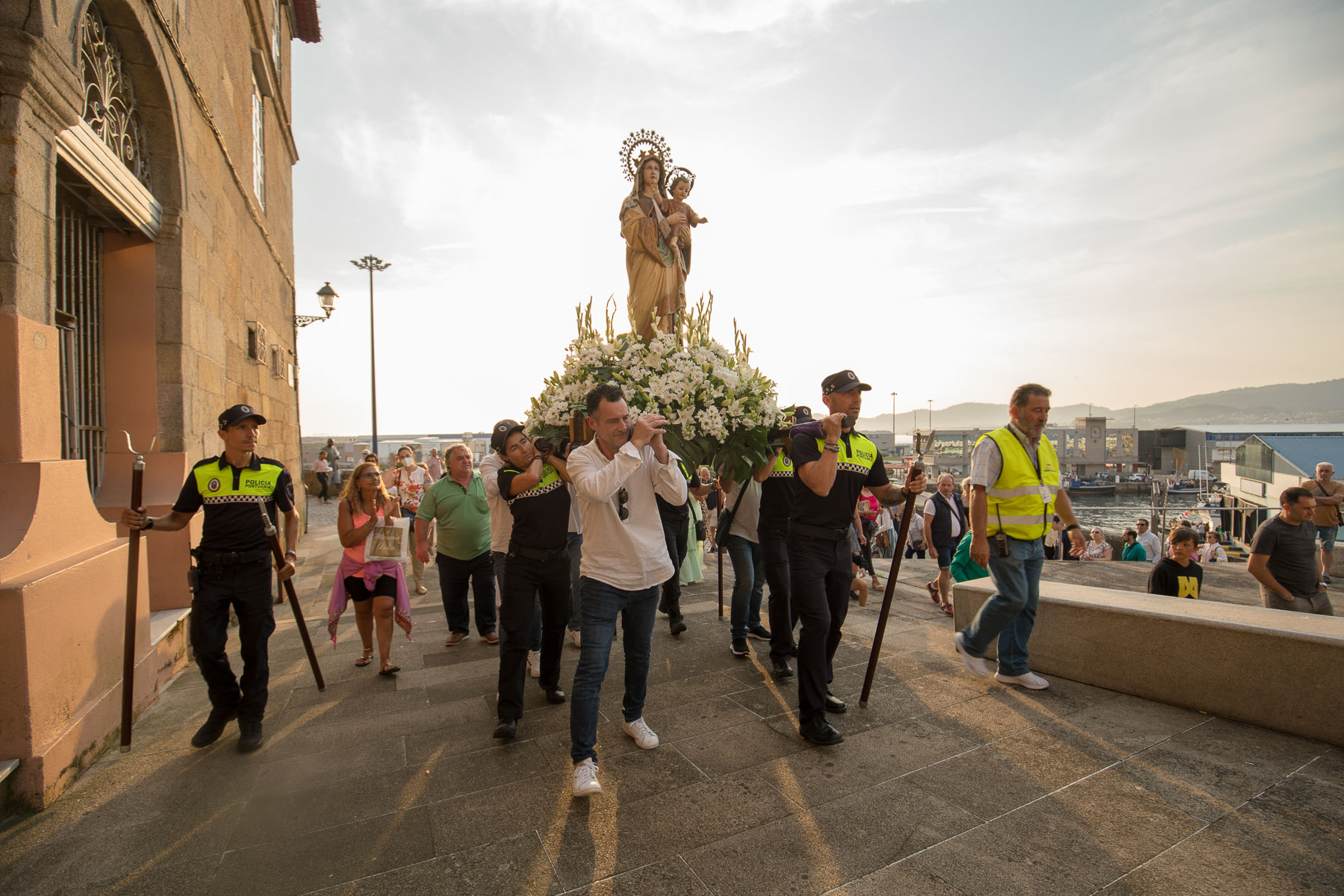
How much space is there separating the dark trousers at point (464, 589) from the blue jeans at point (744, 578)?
2.27m

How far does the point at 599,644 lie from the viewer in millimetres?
3293

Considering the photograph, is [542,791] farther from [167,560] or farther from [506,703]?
[167,560]

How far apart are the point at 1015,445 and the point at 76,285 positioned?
7.16 metres

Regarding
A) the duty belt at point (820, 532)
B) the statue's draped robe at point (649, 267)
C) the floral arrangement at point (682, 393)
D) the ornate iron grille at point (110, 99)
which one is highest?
the ornate iron grille at point (110, 99)

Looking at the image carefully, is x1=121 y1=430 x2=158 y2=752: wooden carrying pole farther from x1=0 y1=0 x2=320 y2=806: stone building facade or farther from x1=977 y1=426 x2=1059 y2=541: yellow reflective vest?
x1=977 y1=426 x2=1059 y2=541: yellow reflective vest

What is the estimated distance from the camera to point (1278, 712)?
3641 millimetres

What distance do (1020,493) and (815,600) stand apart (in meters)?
1.75

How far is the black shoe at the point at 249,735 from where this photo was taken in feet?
12.4

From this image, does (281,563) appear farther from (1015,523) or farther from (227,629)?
(1015,523)

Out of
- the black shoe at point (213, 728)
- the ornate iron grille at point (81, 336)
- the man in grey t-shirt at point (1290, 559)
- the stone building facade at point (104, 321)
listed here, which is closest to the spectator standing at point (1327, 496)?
the man in grey t-shirt at point (1290, 559)

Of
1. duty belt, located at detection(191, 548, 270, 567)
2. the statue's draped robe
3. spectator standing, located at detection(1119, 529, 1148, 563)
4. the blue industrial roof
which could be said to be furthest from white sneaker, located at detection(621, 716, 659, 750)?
the blue industrial roof

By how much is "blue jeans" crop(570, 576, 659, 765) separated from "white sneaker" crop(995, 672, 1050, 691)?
8.52 feet

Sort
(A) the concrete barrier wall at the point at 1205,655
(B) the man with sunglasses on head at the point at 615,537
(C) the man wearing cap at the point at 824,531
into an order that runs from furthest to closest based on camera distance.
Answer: (C) the man wearing cap at the point at 824,531, (A) the concrete barrier wall at the point at 1205,655, (B) the man with sunglasses on head at the point at 615,537

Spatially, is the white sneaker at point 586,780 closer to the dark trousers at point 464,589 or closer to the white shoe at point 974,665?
the white shoe at point 974,665
